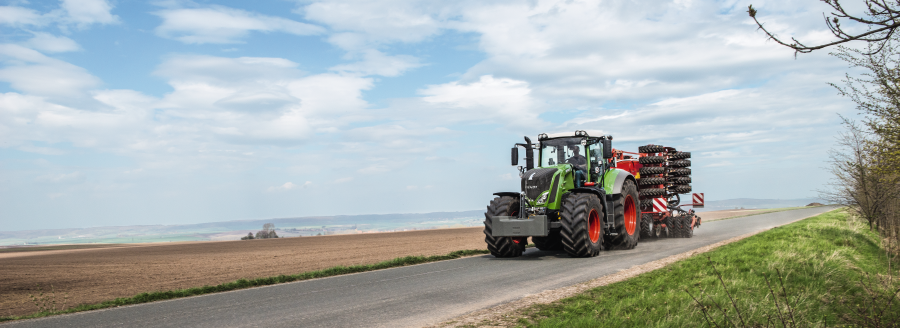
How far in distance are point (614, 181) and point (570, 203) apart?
2.92 m

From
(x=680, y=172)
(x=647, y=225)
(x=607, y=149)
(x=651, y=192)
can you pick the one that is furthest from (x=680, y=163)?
(x=607, y=149)

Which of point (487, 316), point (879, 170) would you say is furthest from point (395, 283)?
point (879, 170)

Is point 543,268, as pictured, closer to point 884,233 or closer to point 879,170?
point 879,170

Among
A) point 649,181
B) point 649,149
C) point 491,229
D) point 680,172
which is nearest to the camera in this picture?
point 491,229

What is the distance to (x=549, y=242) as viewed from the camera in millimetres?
16109

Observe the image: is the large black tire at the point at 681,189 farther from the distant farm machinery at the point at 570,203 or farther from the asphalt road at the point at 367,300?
the asphalt road at the point at 367,300

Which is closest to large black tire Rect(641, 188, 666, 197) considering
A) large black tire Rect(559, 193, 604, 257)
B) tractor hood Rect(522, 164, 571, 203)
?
tractor hood Rect(522, 164, 571, 203)

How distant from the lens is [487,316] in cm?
709

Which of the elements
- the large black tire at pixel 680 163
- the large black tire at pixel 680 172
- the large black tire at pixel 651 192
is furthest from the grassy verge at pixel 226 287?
the large black tire at pixel 680 163

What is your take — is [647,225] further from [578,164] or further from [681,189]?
[578,164]

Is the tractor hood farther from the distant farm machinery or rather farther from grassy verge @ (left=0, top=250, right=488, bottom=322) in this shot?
grassy verge @ (left=0, top=250, right=488, bottom=322)

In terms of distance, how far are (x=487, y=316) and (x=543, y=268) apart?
521 cm

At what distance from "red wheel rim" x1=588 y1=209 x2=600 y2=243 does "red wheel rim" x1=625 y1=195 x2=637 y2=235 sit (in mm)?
2720

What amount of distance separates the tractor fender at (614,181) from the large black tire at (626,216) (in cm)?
19
